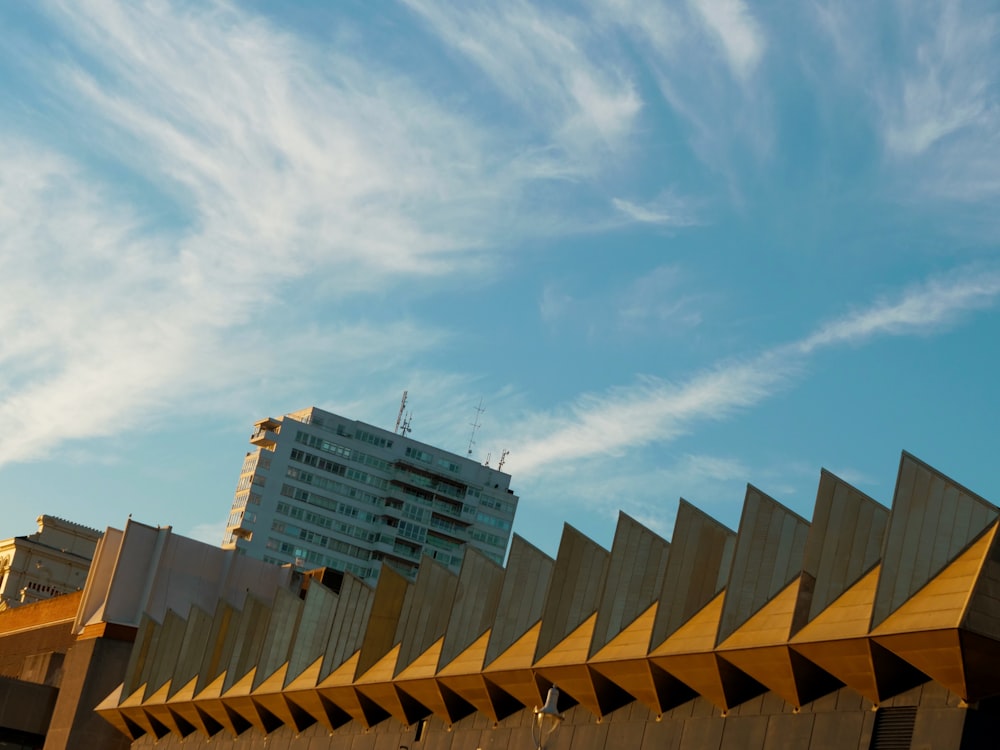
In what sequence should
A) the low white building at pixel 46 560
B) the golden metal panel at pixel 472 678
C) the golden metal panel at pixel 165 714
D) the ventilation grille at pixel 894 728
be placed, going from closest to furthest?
1. the ventilation grille at pixel 894 728
2. the golden metal panel at pixel 472 678
3. the golden metal panel at pixel 165 714
4. the low white building at pixel 46 560

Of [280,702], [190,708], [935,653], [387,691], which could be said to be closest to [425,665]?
[387,691]

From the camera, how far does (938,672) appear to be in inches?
1077

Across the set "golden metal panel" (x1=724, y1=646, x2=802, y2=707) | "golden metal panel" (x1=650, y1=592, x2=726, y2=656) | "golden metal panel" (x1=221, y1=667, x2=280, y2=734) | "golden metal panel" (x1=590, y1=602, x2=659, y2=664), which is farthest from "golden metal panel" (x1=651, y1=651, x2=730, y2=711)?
"golden metal panel" (x1=221, y1=667, x2=280, y2=734)

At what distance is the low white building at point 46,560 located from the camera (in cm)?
13450

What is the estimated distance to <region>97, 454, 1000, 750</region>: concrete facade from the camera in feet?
91.1

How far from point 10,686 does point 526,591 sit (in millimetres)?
38836

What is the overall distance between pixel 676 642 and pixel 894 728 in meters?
7.13

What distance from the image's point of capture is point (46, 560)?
138 metres

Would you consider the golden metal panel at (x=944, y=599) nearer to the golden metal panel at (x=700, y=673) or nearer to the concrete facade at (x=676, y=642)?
the concrete facade at (x=676, y=642)

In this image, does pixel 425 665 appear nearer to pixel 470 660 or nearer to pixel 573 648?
pixel 470 660

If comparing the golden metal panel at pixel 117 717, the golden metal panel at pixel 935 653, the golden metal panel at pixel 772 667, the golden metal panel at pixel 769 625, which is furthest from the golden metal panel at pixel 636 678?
the golden metal panel at pixel 117 717

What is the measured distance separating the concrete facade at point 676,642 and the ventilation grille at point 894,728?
0.04m

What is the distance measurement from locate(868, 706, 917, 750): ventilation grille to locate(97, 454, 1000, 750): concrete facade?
0.04 m

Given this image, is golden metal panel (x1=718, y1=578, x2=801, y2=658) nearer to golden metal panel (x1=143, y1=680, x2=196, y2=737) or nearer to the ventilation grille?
the ventilation grille
